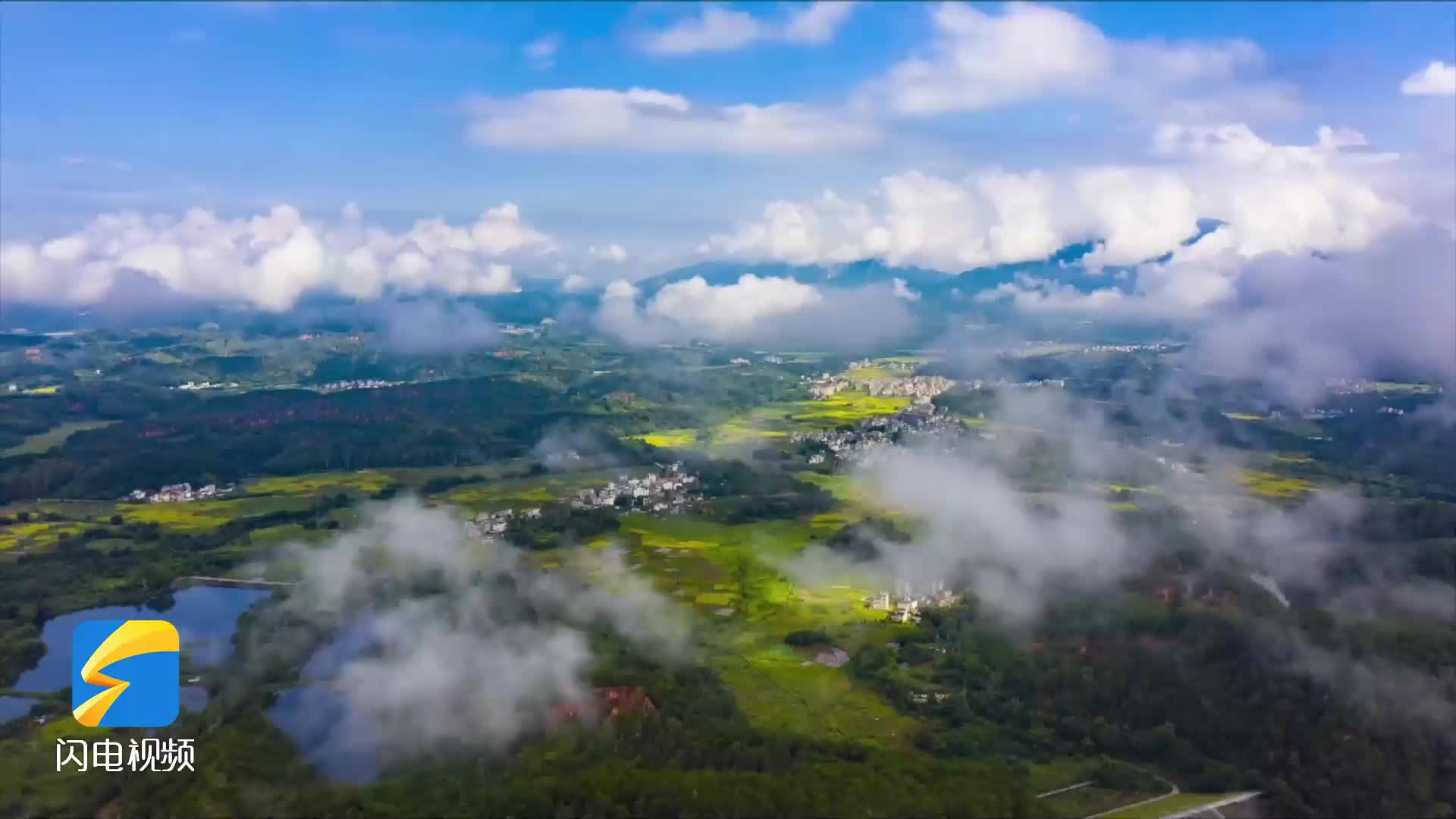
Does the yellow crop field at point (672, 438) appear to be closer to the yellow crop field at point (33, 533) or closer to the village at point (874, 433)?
the village at point (874, 433)

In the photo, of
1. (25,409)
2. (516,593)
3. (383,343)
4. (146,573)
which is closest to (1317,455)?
(516,593)

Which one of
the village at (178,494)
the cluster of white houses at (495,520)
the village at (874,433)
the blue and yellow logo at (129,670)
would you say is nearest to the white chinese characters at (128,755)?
the blue and yellow logo at (129,670)

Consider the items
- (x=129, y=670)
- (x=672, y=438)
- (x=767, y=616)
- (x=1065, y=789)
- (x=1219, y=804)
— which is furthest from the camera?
(x=672, y=438)

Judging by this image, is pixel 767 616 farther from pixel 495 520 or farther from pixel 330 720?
pixel 495 520

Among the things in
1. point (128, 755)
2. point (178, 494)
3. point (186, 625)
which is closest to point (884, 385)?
point (178, 494)

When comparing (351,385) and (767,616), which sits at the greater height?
(351,385)

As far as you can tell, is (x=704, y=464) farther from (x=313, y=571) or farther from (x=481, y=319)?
(x=481, y=319)
